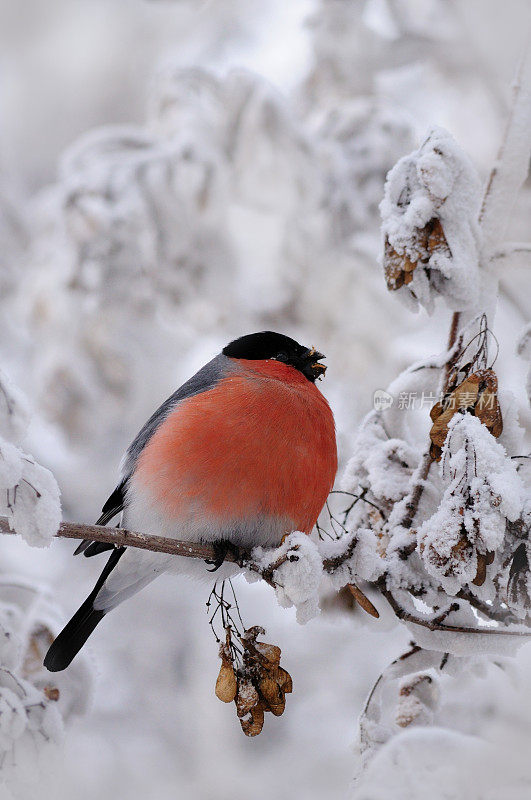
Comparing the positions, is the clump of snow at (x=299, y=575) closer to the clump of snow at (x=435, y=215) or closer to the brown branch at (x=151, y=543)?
the brown branch at (x=151, y=543)

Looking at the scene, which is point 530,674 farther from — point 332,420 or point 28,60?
point 28,60

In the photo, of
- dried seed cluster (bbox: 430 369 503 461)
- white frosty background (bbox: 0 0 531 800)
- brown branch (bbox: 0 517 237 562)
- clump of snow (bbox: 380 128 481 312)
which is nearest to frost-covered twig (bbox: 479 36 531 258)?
clump of snow (bbox: 380 128 481 312)

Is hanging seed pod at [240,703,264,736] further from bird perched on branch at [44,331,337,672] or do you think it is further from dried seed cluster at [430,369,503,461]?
dried seed cluster at [430,369,503,461]

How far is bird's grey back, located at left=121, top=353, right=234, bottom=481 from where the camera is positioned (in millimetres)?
1165

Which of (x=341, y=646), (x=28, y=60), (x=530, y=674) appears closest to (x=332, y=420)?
(x=530, y=674)

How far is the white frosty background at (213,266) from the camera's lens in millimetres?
2582

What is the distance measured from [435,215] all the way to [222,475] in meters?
0.43

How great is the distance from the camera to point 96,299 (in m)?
2.65

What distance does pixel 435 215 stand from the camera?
92 cm

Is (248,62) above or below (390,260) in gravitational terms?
above

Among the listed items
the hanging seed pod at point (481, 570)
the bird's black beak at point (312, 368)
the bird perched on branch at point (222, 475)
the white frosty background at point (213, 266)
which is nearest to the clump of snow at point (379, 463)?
the bird perched on branch at point (222, 475)

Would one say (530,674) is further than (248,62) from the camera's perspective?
No

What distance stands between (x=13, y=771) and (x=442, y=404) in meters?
0.69

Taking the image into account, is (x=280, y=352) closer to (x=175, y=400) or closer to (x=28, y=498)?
(x=175, y=400)
